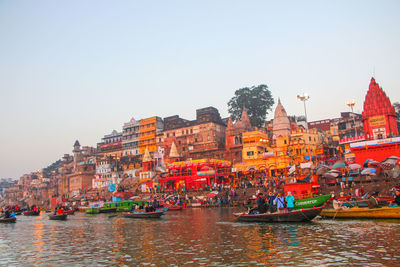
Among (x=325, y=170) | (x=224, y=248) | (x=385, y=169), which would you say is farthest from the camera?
(x=325, y=170)

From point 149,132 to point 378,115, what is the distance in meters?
50.3

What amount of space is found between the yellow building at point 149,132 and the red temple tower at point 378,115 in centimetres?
4598

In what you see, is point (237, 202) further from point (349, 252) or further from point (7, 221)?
point (349, 252)

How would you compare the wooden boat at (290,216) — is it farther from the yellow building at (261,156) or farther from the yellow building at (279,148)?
the yellow building at (261,156)

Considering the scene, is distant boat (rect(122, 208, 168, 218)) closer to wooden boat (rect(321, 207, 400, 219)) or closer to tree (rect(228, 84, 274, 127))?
wooden boat (rect(321, 207, 400, 219))

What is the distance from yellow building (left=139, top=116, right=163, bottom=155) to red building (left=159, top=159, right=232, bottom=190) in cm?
2057

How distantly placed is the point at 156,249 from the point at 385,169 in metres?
29.8

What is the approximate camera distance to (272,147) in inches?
2319

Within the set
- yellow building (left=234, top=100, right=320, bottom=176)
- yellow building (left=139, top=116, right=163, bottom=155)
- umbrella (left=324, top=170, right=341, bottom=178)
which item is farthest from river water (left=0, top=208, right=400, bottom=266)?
yellow building (left=139, top=116, right=163, bottom=155)

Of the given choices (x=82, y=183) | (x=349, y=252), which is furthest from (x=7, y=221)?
(x=82, y=183)

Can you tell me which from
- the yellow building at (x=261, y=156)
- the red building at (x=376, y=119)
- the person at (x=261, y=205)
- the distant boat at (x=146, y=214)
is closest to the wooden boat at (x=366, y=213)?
the person at (x=261, y=205)

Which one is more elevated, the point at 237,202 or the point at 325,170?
the point at 325,170

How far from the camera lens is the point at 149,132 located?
80.9 m

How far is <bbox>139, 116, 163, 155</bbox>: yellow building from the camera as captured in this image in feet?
260
